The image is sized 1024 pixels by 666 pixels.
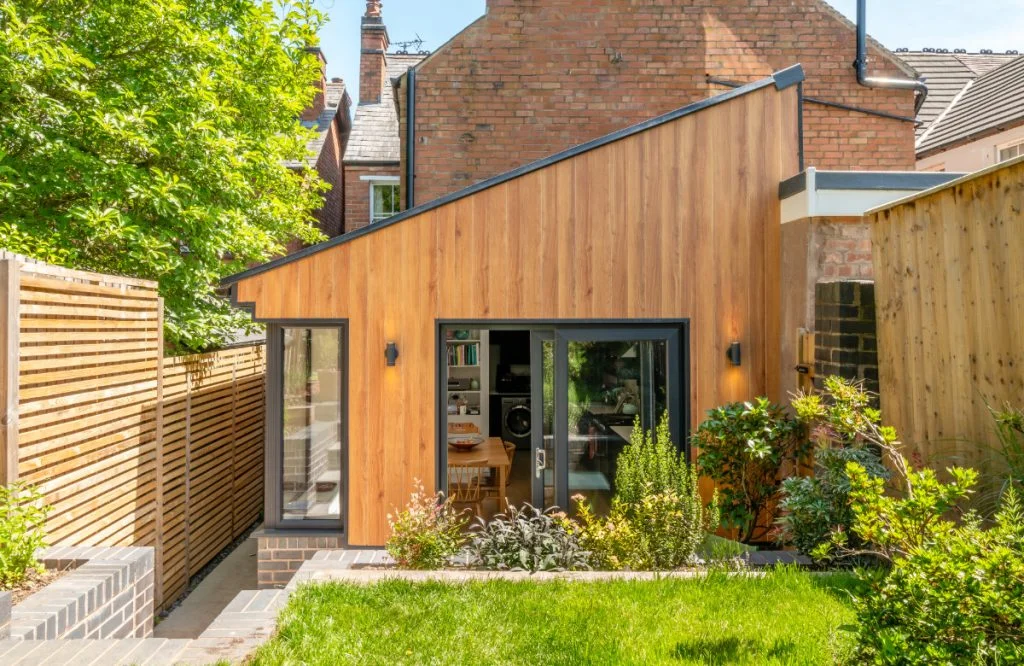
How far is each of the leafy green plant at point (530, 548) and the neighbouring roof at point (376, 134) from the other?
34.7 feet

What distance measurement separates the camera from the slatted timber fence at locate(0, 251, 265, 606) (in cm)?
437

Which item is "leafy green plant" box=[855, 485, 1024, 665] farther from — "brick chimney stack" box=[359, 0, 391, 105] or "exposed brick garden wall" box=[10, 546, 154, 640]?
"brick chimney stack" box=[359, 0, 391, 105]

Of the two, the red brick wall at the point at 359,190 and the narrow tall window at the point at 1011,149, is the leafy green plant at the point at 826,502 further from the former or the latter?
the red brick wall at the point at 359,190

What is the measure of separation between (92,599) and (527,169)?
454 cm

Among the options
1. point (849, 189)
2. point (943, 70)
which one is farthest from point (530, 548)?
point (943, 70)

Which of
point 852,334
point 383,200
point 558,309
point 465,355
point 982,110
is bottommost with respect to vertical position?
point 465,355

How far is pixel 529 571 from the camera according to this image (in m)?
5.06

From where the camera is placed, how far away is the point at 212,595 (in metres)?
6.79

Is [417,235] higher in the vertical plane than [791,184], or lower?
lower

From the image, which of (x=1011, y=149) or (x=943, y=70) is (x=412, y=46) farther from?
(x=1011, y=149)

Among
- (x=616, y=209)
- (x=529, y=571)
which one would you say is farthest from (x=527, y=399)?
(x=529, y=571)

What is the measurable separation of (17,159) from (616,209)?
5.93 meters

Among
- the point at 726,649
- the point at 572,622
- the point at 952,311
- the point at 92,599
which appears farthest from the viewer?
the point at 952,311

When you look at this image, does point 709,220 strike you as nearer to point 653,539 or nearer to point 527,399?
point 653,539
